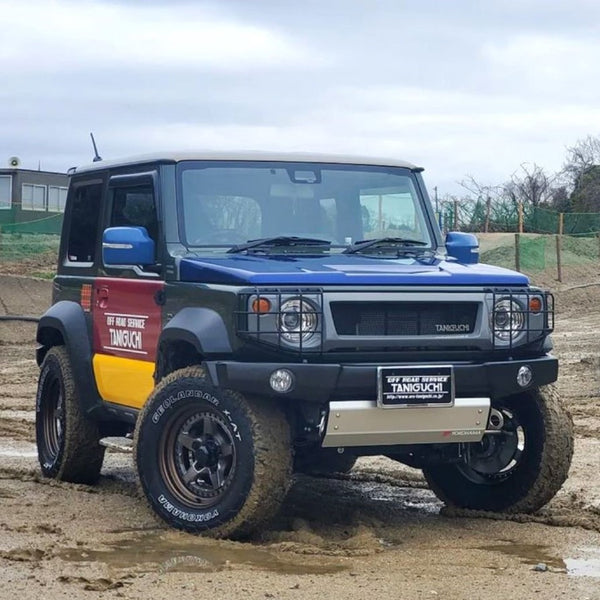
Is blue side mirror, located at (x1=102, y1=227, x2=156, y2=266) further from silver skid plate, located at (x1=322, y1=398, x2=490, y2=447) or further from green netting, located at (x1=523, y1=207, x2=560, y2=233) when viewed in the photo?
green netting, located at (x1=523, y1=207, x2=560, y2=233)

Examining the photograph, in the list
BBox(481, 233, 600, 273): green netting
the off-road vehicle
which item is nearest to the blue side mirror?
the off-road vehicle

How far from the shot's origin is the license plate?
702 cm

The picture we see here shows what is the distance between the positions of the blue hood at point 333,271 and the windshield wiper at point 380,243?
5.5 inches

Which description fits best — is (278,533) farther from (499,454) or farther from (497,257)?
(497,257)

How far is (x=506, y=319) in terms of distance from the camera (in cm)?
749

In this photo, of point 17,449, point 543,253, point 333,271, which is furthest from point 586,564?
point 543,253

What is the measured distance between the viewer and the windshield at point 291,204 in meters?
8.10

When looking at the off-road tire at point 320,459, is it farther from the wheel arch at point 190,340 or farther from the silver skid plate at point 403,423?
the wheel arch at point 190,340

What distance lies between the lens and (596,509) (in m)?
8.17

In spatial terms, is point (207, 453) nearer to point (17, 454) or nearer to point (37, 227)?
point (17, 454)

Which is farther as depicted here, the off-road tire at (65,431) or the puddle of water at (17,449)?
the puddle of water at (17,449)

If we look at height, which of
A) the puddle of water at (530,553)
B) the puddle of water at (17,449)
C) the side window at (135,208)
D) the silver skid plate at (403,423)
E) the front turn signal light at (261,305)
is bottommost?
the puddle of water at (17,449)

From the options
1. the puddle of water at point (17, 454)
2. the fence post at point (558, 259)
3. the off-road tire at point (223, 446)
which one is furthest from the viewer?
the fence post at point (558, 259)

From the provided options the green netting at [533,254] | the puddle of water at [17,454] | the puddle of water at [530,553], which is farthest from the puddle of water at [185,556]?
the green netting at [533,254]
